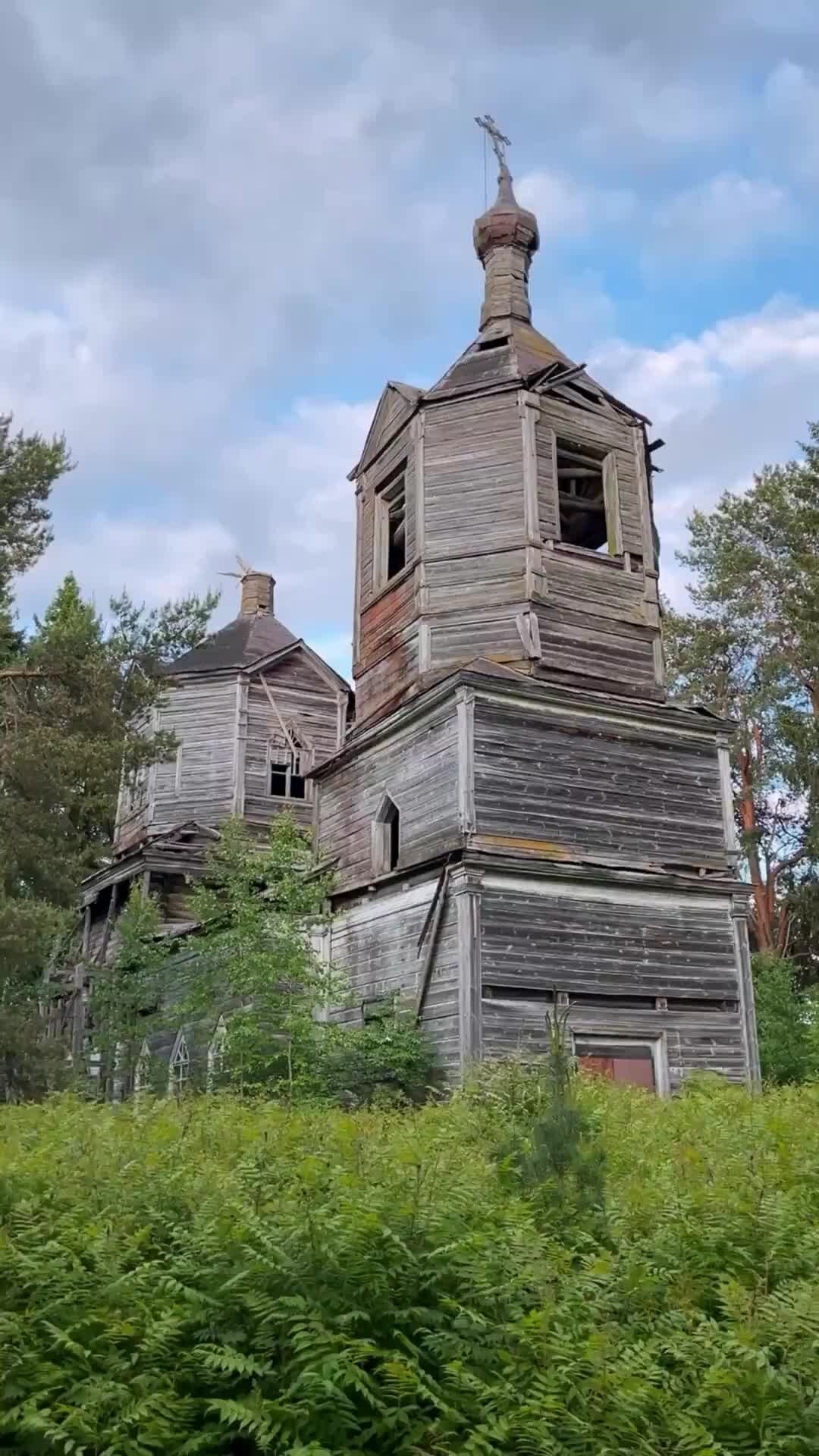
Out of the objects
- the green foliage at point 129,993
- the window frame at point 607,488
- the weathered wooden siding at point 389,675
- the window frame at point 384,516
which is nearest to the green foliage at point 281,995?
the weathered wooden siding at point 389,675

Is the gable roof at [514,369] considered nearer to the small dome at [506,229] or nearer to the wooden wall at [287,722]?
the small dome at [506,229]

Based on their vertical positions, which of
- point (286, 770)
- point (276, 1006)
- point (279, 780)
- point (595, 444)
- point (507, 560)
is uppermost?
point (595, 444)

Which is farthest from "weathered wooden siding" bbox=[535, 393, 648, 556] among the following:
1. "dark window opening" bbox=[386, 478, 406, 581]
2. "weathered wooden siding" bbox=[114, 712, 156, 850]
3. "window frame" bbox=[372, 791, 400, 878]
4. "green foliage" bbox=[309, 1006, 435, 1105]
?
"weathered wooden siding" bbox=[114, 712, 156, 850]

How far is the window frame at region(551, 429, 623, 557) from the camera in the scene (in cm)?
1909

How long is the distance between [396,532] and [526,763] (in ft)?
23.9

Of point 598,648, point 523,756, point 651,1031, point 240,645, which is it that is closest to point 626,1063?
point 651,1031

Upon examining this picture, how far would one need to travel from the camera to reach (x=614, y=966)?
53.3 feet

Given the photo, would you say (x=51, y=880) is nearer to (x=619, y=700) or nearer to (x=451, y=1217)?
(x=619, y=700)

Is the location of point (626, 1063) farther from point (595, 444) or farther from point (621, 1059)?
point (595, 444)

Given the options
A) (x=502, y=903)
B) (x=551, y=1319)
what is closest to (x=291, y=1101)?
(x=502, y=903)

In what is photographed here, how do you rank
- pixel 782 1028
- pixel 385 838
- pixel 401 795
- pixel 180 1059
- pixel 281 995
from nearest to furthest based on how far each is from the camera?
pixel 281 995 < pixel 401 795 < pixel 385 838 < pixel 180 1059 < pixel 782 1028

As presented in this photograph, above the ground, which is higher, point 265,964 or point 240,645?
point 240,645

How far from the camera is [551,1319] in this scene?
4863mm

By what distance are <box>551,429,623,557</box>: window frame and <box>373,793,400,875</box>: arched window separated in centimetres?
530
